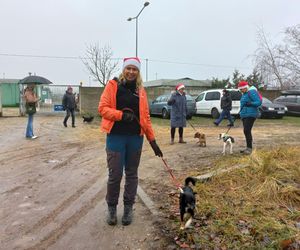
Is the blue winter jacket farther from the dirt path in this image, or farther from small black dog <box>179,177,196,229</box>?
small black dog <box>179,177,196,229</box>

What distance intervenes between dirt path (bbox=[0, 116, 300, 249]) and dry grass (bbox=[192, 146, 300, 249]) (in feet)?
1.99

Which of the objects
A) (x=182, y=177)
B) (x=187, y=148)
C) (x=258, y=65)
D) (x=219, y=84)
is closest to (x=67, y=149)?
(x=187, y=148)

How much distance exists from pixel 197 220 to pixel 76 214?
5.10ft

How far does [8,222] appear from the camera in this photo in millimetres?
4684

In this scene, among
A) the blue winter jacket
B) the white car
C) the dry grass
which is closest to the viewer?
the dry grass

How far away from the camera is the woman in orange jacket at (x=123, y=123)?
14.8 feet

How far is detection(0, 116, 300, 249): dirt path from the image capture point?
4.21m

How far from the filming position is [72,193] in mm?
5984

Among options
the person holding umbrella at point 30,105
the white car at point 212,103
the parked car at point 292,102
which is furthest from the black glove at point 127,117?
the parked car at point 292,102

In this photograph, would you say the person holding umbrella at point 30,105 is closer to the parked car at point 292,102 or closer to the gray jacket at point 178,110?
the gray jacket at point 178,110

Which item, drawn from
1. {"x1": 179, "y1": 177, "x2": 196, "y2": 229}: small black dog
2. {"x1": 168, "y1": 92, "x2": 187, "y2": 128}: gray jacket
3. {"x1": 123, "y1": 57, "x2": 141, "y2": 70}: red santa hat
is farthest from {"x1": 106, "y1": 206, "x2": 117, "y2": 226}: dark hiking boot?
{"x1": 168, "y1": 92, "x2": 187, "y2": 128}: gray jacket

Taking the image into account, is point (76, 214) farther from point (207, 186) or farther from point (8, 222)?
point (207, 186)

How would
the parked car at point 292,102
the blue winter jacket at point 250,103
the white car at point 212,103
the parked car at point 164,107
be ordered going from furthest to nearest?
the parked car at point 292,102 < the parked car at point 164,107 < the white car at point 212,103 < the blue winter jacket at point 250,103

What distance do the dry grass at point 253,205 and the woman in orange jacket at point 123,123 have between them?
1092 millimetres
